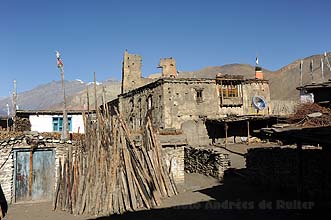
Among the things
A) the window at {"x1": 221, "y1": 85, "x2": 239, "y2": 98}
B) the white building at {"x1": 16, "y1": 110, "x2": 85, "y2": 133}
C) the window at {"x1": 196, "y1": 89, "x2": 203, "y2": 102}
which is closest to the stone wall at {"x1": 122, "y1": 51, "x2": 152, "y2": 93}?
the white building at {"x1": 16, "y1": 110, "x2": 85, "y2": 133}

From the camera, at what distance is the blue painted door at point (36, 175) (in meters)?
14.3

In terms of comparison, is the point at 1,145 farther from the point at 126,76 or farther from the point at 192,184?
the point at 126,76

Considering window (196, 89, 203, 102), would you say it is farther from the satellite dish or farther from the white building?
the white building

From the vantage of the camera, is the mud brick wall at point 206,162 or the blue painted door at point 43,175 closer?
the blue painted door at point 43,175

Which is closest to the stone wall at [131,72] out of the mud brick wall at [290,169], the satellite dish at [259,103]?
the satellite dish at [259,103]

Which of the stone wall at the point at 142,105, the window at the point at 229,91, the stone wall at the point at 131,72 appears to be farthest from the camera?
the stone wall at the point at 131,72

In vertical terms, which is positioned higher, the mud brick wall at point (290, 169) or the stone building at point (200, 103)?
the stone building at point (200, 103)

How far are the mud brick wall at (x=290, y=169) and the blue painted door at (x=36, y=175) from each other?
987 cm

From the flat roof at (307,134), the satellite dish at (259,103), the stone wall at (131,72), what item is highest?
the stone wall at (131,72)

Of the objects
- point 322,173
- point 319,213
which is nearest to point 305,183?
point 322,173

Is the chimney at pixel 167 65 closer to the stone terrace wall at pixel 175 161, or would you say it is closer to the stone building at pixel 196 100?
the stone building at pixel 196 100

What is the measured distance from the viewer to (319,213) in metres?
10.1

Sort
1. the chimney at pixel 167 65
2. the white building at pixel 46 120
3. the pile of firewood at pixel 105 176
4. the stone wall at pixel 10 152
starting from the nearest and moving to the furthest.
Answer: the pile of firewood at pixel 105 176 → the stone wall at pixel 10 152 → the white building at pixel 46 120 → the chimney at pixel 167 65

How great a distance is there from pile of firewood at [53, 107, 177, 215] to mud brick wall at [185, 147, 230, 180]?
548 cm
